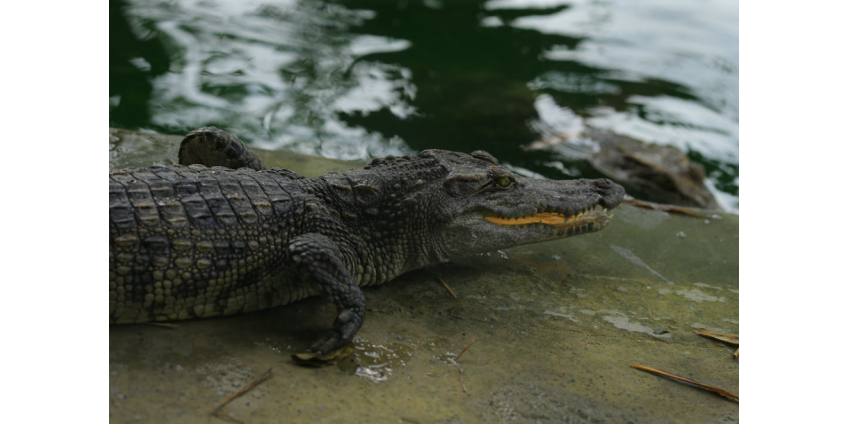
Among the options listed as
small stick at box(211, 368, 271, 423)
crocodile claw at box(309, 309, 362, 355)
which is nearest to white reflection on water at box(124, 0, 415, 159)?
crocodile claw at box(309, 309, 362, 355)

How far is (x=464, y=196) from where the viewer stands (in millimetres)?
4129

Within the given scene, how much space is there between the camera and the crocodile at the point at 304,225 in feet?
11.0

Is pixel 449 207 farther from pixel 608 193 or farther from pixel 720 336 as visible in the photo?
pixel 720 336

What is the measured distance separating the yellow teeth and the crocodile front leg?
1.04 metres

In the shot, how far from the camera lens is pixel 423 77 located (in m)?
8.54

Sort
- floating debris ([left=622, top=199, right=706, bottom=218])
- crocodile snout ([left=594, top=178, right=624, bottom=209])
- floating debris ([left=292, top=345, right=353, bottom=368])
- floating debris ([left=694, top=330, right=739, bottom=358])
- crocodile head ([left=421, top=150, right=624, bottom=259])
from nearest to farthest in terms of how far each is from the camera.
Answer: floating debris ([left=292, top=345, right=353, bottom=368]) < floating debris ([left=694, top=330, right=739, bottom=358]) < crocodile head ([left=421, top=150, right=624, bottom=259]) < crocodile snout ([left=594, top=178, right=624, bottom=209]) < floating debris ([left=622, top=199, right=706, bottom=218])

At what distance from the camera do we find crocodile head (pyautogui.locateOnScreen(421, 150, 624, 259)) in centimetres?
412

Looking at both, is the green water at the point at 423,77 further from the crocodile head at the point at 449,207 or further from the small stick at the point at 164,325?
the small stick at the point at 164,325

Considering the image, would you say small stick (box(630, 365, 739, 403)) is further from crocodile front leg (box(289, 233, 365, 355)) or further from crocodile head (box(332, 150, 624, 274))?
crocodile front leg (box(289, 233, 365, 355))

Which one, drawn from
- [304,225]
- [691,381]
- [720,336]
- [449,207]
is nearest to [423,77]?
[449,207]

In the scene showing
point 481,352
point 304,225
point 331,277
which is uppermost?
point 304,225

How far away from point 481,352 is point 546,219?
3.56 feet

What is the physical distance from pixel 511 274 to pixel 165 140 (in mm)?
2906

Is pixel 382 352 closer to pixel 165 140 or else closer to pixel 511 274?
pixel 511 274
